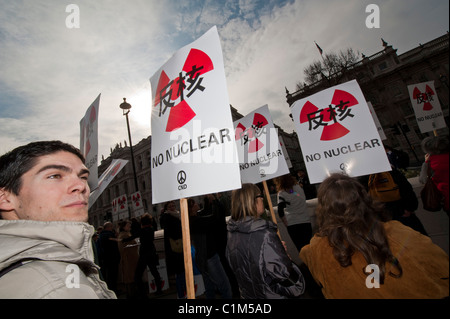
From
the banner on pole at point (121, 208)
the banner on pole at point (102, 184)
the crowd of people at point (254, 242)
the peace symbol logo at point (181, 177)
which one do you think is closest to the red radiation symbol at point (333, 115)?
the crowd of people at point (254, 242)

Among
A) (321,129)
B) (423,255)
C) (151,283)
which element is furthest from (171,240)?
(423,255)

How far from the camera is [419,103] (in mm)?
4836

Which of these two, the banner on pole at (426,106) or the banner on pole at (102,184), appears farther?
the banner on pole at (426,106)

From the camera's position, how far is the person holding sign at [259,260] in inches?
71.2

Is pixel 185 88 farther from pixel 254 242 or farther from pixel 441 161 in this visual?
pixel 441 161

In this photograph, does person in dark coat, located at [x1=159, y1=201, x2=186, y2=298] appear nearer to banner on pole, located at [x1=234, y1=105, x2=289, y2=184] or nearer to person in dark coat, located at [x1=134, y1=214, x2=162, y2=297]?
person in dark coat, located at [x1=134, y1=214, x2=162, y2=297]

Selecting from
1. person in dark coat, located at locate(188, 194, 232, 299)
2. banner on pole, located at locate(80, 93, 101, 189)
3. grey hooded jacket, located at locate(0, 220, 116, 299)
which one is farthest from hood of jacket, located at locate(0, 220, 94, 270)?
person in dark coat, located at locate(188, 194, 232, 299)

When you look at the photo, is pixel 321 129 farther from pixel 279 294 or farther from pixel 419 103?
pixel 419 103

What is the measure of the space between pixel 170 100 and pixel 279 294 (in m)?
2.27

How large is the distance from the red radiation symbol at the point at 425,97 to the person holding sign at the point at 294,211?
403cm

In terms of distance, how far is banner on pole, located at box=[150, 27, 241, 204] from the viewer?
172cm

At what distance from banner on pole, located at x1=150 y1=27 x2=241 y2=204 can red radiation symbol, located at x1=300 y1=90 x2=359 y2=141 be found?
2.21 meters

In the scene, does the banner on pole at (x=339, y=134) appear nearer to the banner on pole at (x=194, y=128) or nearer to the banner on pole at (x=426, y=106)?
the banner on pole at (x=194, y=128)

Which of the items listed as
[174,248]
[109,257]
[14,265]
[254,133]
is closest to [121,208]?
[109,257]
